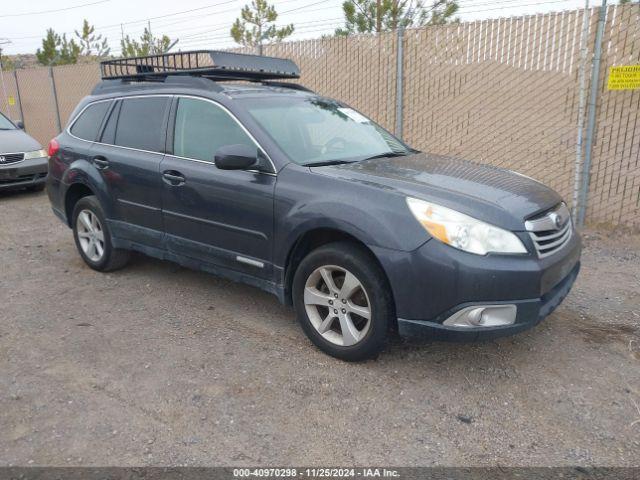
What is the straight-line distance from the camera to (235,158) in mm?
3549

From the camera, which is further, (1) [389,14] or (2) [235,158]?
(1) [389,14]

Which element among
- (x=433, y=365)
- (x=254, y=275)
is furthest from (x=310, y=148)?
(x=433, y=365)

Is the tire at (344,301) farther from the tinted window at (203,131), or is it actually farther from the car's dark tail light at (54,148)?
the car's dark tail light at (54,148)

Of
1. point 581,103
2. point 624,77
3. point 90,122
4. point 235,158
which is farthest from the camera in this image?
point 581,103

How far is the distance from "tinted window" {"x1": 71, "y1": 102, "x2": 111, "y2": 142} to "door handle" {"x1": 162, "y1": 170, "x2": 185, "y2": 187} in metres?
1.29

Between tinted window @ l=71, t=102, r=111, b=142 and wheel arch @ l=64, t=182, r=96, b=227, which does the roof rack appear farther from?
wheel arch @ l=64, t=182, r=96, b=227

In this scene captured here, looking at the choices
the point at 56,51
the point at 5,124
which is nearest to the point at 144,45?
the point at 56,51

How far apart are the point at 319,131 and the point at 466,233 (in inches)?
64.2

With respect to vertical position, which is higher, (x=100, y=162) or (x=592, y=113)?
(x=592, y=113)

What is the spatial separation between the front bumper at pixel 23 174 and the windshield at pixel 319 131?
6.51 m

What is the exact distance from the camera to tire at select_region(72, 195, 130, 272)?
503 cm

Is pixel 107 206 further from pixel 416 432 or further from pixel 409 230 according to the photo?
pixel 416 432

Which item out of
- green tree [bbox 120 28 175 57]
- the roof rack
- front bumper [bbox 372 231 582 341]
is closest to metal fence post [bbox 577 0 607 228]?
the roof rack

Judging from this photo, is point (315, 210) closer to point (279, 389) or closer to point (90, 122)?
point (279, 389)
